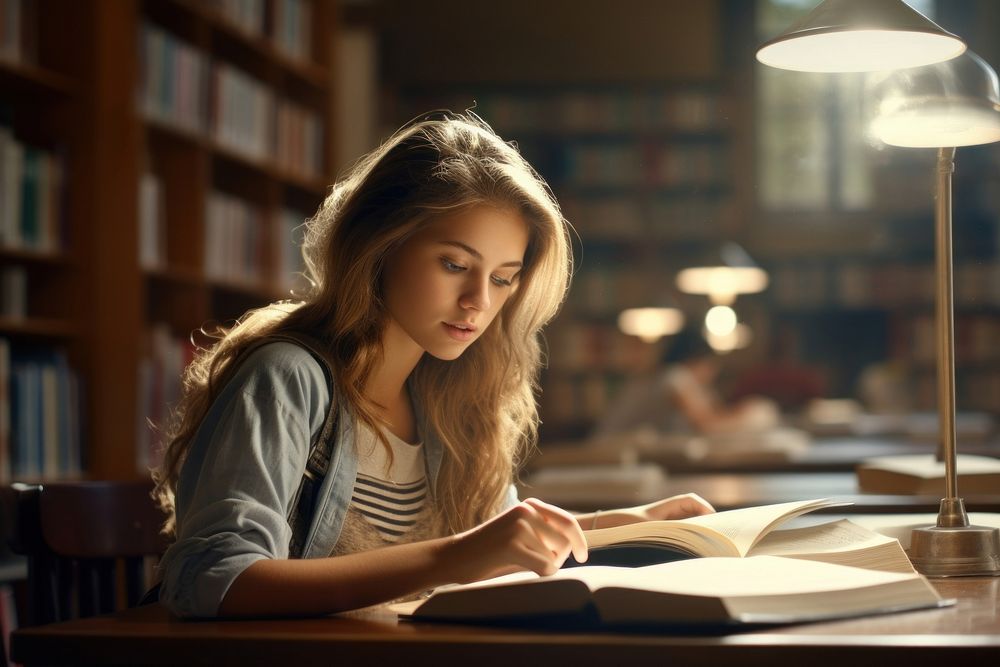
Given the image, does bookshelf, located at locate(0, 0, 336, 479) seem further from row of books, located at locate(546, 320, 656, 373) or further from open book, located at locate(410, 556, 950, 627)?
row of books, located at locate(546, 320, 656, 373)

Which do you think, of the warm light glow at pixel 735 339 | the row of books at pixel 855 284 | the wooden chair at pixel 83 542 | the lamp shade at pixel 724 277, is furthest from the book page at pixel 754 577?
the row of books at pixel 855 284

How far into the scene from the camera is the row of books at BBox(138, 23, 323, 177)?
3.50 m

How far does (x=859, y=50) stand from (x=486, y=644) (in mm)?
820

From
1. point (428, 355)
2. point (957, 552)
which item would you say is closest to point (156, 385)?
point (428, 355)

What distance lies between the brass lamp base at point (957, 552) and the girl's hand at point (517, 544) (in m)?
0.43

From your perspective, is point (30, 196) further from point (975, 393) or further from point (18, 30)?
point (975, 393)

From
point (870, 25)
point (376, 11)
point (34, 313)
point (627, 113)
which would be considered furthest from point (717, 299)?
point (870, 25)

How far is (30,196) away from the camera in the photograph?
2.98 m

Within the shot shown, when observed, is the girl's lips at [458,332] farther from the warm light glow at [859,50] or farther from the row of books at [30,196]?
the row of books at [30,196]

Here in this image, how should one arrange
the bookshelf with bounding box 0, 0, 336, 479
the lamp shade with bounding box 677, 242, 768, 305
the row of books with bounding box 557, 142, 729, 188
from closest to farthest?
the bookshelf with bounding box 0, 0, 336, 479 → the lamp shade with bounding box 677, 242, 768, 305 → the row of books with bounding box 557, 142, 729, 188

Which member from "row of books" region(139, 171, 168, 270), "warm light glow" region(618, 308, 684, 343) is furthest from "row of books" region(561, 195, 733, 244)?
"row of books" region(139, 171, 168, 270)

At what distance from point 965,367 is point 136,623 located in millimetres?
7995

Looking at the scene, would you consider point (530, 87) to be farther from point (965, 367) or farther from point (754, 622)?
point (754, 622)

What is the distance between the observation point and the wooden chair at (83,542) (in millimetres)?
1366
